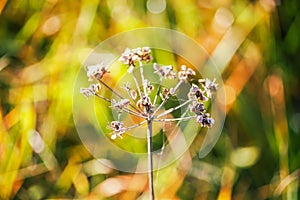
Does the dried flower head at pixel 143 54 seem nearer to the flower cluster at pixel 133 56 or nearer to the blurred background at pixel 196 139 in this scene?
the flower cluster at pixel 133 56

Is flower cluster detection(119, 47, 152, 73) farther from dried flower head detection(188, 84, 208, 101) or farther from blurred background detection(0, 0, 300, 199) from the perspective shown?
blurred background detection(0, 0, 300, 199)

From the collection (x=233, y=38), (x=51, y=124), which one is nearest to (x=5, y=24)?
(x=51, y=124)

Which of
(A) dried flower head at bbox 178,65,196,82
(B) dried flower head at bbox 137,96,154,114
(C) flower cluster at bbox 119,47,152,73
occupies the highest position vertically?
(A) dried flower head at bbox 178,65,196,82

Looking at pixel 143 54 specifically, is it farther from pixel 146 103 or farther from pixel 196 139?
pixel 196 139

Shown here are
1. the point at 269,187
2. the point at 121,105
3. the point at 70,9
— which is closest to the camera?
the point at 121,105

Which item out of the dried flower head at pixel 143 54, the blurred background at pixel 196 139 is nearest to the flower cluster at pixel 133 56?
the dried flower head at pixel 143 54

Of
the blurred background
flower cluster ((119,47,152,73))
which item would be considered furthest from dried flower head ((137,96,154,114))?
the blurred background

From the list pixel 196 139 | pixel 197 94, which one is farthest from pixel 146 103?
pixel 196 139

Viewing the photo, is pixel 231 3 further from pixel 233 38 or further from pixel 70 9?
pixel 70 9
